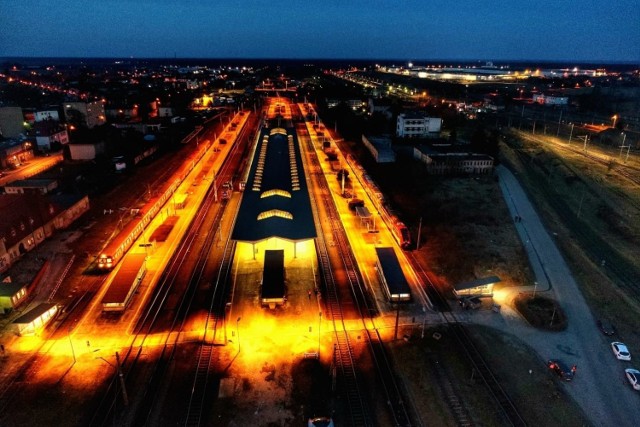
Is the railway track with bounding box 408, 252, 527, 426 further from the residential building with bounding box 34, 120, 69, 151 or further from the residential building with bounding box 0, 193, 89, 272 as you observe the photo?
the residential building with bounding box 34, 120, 69, 151

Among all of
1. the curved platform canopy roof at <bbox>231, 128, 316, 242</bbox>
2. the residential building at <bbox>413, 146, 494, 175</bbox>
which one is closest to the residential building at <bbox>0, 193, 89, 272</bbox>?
the curved platform canopy roof at <bbox>231, 128, 316, 242</bbox>

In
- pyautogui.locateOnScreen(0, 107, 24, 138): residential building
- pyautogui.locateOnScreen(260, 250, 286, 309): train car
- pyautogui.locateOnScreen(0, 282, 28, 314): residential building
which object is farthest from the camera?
pyautogui.locateOnScreen(0, 107, 24, 138): residential building

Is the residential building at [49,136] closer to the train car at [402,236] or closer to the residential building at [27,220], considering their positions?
the residential building at [27,220]

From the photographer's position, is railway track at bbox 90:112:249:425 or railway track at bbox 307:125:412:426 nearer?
railway track at bbox 90:112:249:425

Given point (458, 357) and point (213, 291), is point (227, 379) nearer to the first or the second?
point (213, 291)

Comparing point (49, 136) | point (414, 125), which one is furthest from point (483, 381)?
point (49, 136)

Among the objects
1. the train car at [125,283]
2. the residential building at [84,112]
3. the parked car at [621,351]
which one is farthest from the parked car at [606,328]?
the residential building at [84,112]
